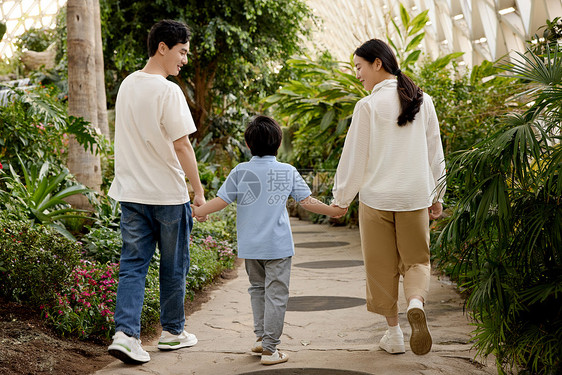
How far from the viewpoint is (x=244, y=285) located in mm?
5863

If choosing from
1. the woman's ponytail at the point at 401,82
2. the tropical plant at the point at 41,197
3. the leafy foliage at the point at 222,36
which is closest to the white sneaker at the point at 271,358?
the woman's ponytail at the point at 401,82

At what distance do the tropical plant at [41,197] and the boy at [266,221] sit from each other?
2.28 m

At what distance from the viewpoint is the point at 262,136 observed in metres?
3.22

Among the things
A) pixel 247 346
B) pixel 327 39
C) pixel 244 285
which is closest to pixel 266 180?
pixel 247 346

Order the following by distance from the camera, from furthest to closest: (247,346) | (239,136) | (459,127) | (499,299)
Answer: (239,136) → (459,127) → (247,346) → (499,299)

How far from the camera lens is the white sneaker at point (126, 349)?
2.99 meters

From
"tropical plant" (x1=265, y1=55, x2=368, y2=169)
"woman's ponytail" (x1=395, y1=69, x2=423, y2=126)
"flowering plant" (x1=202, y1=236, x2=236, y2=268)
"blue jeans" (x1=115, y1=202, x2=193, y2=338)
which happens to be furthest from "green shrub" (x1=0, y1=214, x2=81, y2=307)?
"tropical plant" (x1=265, y1=55, x2=368, y2=169)

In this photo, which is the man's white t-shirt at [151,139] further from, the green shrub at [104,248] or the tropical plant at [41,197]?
the tropical plant at [41,197]

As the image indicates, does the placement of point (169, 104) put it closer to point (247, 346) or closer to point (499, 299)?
point (247, 346)

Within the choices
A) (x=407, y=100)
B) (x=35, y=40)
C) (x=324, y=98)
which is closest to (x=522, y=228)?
(x=407, y=100)

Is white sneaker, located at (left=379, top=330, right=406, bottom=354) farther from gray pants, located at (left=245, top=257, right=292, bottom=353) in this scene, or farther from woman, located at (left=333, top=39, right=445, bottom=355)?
gray pants, located at (left=245, top=257, right=292, bottom=353)

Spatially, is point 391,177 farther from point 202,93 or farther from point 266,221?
point 202,93

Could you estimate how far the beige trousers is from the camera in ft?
10.2

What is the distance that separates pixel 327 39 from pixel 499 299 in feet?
113
